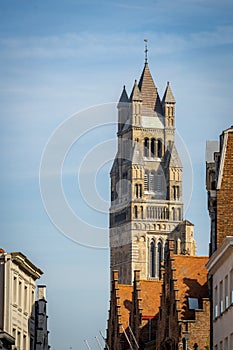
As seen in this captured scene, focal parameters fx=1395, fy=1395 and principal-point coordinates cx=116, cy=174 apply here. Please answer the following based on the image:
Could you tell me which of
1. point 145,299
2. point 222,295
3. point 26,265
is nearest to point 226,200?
point 222,295

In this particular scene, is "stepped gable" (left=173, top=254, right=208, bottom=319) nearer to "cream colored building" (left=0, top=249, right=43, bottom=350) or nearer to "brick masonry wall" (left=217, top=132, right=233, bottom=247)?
"cream colored building" (left=0, top=249, right=43, bottom=350)

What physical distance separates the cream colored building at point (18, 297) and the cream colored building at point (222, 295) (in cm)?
1252

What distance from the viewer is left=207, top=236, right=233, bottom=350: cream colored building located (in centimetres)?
5856

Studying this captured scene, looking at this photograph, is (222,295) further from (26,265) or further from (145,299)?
(145,299)

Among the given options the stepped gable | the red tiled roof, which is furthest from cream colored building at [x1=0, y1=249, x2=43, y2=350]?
the red tiled roof

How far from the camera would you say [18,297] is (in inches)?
3073

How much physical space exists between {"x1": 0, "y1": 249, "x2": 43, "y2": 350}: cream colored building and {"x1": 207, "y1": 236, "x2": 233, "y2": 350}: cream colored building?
12523 millimetres

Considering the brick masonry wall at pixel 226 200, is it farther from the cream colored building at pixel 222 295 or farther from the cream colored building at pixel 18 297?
the cream colored building at pixel 18 297

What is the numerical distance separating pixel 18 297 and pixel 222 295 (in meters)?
18.8

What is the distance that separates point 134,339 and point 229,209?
30.9m

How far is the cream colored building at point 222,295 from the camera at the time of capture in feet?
192

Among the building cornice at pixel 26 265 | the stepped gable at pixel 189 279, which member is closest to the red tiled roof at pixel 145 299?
the stepped gable at pixel 189 279

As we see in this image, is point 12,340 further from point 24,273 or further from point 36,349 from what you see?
point 36,349

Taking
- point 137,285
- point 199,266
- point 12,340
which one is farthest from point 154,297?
point 12,340
